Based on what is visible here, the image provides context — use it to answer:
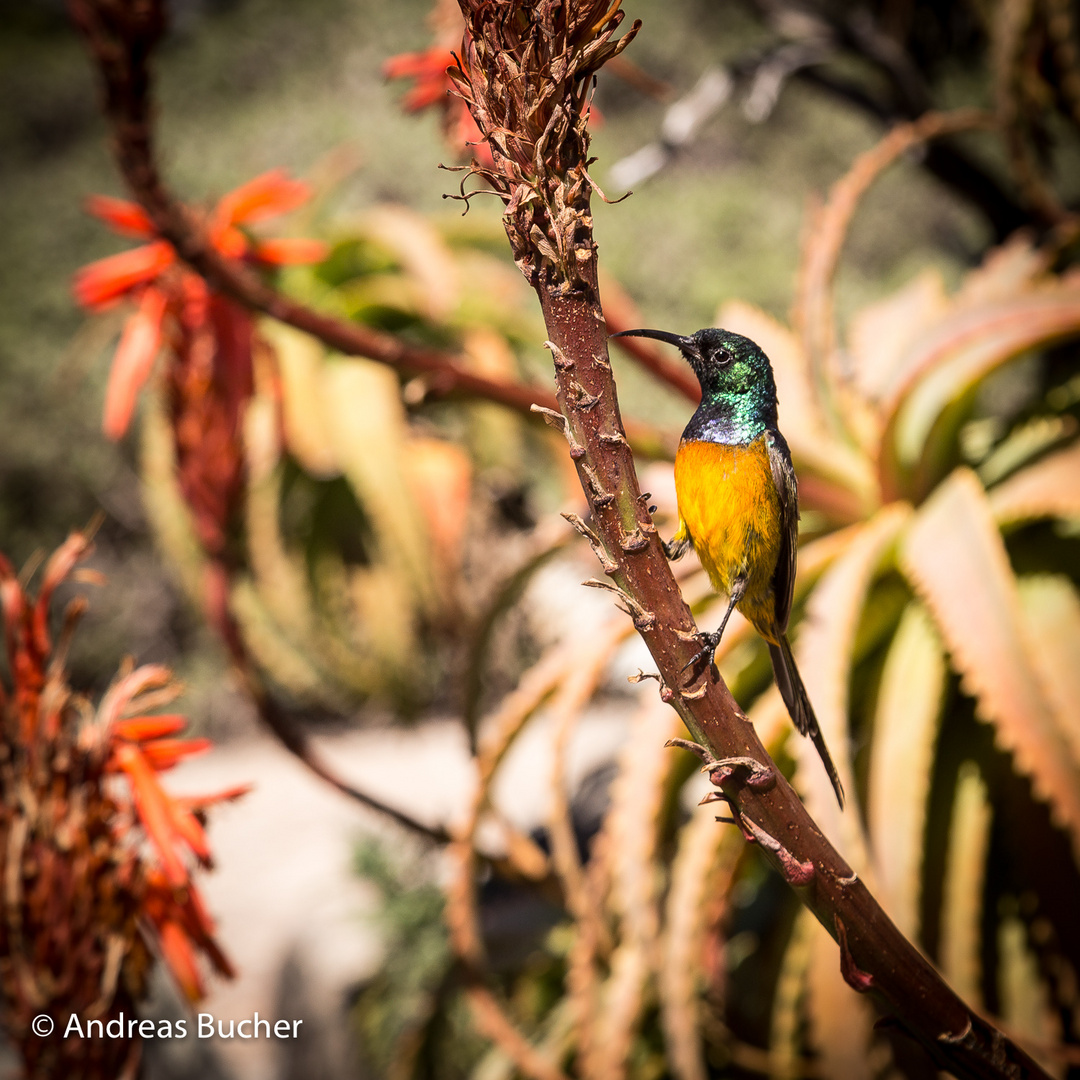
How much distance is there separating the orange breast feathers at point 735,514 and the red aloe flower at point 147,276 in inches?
17.4

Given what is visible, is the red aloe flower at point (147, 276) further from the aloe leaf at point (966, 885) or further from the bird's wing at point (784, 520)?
the aloe leaf at point (966, 885)

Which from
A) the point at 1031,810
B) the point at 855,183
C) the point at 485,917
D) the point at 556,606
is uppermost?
the point at 855,183

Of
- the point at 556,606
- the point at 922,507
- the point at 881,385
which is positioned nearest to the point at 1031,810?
the point at 922,507

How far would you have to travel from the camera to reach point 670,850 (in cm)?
81

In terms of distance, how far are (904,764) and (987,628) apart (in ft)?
0.32

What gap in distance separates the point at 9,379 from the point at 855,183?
3111 millimetres

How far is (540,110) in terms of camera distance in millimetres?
209

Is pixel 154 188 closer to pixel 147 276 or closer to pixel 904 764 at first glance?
pixel 147 276

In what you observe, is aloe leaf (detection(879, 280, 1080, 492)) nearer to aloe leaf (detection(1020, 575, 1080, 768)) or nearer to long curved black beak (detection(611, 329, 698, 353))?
aloe leaf (detection(1020, 575, 1080, 768))

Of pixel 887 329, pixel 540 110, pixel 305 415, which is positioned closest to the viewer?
pixel 540 110

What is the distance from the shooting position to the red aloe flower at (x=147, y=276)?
640 millimetres

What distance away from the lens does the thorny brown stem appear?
208 mm

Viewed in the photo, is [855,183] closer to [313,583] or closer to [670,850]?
[670,850]

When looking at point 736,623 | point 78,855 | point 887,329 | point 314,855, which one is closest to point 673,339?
point 78,855
